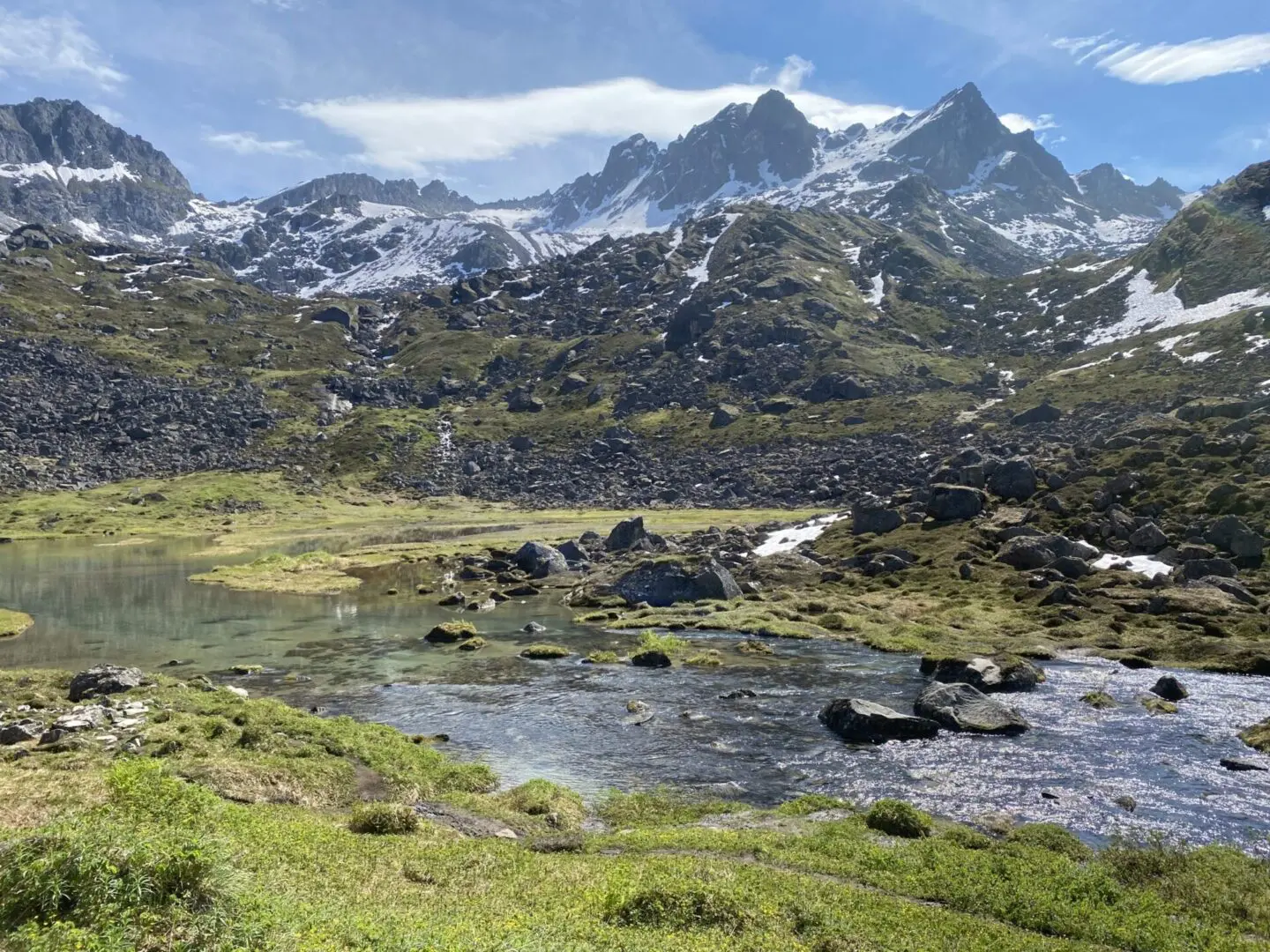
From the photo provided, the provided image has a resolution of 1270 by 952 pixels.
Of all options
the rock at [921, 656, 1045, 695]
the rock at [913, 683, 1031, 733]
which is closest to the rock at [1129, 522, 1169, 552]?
the rock at [921, 656, 1045, 695]

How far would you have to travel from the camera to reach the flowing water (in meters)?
33.7

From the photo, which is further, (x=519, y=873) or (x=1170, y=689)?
(x=1170, y=689)

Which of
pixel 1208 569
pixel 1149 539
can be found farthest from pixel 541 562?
pixel 1208 569

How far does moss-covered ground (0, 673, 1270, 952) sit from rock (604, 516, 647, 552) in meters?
82.9

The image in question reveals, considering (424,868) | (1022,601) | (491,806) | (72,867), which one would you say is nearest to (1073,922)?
(424,868)

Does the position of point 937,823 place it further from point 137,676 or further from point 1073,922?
point 137,676

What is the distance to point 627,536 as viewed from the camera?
11912 centimetres

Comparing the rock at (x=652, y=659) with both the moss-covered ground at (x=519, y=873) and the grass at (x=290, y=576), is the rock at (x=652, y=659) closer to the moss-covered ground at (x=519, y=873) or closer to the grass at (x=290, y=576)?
the moss-covered ground at (x=519, y=873)

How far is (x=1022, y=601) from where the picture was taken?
74.2 m

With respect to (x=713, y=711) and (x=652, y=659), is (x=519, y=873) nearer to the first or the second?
(x=713, y=711)

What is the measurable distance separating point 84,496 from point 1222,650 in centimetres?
22665

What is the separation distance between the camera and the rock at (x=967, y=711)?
41.5 meters

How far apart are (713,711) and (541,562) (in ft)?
203

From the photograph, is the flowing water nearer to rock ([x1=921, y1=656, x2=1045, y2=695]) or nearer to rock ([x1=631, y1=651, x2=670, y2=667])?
rock ([x1=631, y1=651, x2=670, y2=667])
